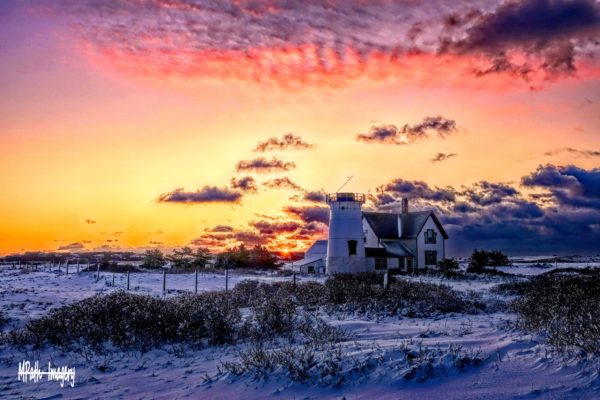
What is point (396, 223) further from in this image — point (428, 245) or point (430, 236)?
point (428, 245)

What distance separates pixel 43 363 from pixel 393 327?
7987mm

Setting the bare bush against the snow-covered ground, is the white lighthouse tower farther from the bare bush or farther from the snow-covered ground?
the snow-covered ground

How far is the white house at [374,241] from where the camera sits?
45375 mm

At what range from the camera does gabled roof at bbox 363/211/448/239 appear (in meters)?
50.4

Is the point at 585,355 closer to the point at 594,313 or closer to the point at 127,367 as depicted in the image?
the point at 594,313

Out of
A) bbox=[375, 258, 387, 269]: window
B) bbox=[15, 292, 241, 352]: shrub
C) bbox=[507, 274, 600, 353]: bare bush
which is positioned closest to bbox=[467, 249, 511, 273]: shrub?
bbox=[375, 258, 387, 269]: window


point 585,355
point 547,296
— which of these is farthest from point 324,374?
point 547,296

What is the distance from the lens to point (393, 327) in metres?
12.5

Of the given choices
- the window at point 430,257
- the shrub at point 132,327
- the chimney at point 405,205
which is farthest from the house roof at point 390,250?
the shrub at point 132,327

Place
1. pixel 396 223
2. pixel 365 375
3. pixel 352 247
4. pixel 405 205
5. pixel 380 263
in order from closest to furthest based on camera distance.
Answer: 1. pixel 365 375
2. pixel 352 247
3. pixel 380 263
4. pixel 396 223
5. pixel 405 205

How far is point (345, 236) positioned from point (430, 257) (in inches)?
429

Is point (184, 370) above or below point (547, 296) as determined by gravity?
below

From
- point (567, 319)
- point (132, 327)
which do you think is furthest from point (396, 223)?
point (132, 327)

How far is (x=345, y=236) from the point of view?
45312 mm
